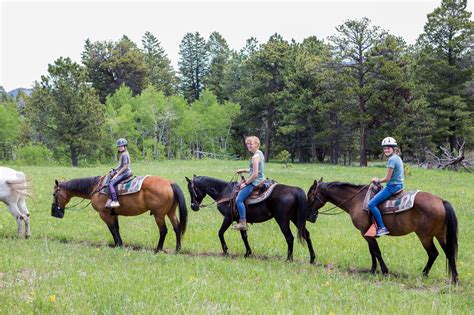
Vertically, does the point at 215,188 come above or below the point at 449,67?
below

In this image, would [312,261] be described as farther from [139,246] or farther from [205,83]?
[205,83]

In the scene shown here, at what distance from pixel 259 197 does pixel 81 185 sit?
17.1 ft

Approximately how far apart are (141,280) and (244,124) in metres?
50.2

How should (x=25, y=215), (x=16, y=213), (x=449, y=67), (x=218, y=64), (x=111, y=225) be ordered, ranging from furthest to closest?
(x=218, y=64), (x=449, y=67), (x=25, y=215), (x=16, y=213), (x=111, y=225)

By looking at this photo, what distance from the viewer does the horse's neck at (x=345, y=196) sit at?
9.10 meters

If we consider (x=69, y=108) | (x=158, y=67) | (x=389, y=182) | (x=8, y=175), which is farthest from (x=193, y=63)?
(x=389, y=182)

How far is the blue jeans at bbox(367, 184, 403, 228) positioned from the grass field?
118 centimetres

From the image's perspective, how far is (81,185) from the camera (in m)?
11.1

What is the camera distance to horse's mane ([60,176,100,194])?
10953 mm

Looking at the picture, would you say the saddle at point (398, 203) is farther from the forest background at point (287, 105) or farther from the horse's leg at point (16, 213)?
the forest background at point (287, 105)

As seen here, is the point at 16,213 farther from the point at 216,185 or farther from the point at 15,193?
the point at 216,185

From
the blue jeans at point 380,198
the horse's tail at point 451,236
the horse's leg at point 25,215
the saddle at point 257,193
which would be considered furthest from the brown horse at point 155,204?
the horse's tail at point 451,236

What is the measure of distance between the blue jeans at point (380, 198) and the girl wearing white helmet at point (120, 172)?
5.92 metres

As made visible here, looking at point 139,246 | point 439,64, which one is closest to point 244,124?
point 439,64
